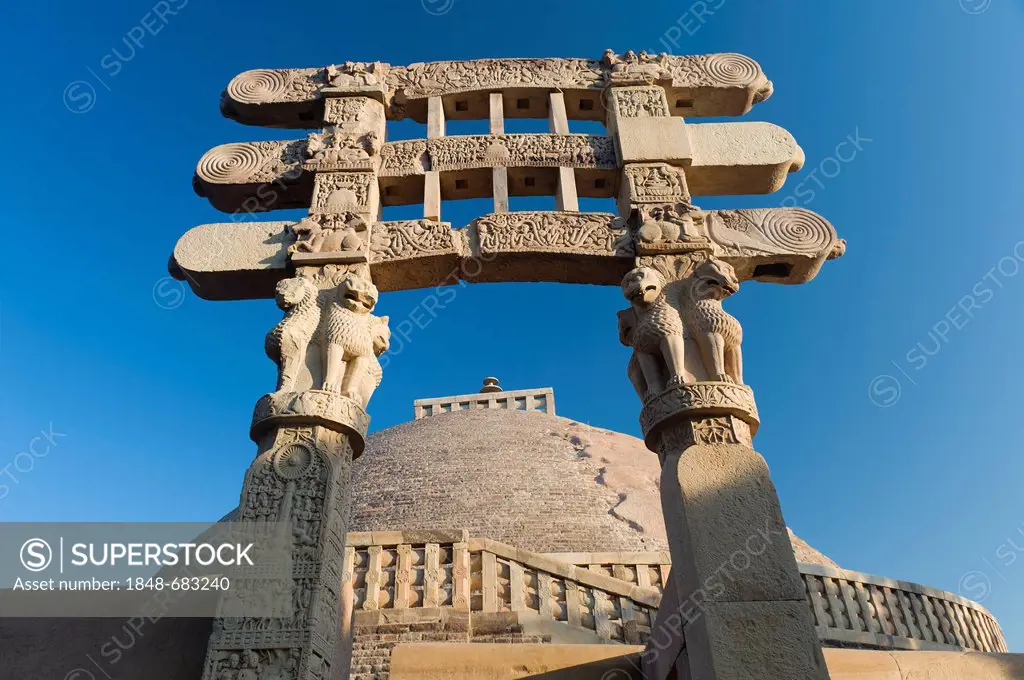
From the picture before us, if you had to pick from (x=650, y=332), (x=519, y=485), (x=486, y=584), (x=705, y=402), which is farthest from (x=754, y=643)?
(x=519, y=485)

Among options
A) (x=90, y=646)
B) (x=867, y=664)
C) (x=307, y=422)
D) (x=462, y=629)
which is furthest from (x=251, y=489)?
(x=867, y=664)

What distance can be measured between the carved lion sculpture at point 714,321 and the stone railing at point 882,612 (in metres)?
5.16

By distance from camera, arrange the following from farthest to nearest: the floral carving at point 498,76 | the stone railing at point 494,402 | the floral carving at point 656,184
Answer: the stone railing at point 494,402 → the floral carving at point 498,76 → the floral carving at point 656,184

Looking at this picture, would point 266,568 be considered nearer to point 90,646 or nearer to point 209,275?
point 90,646

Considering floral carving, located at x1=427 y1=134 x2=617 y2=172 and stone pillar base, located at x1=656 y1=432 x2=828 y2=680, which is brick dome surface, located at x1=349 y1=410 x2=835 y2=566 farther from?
stone pillar base, located at x1=656 y1=432 x2=828 y2=680

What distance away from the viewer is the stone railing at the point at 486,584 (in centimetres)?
843

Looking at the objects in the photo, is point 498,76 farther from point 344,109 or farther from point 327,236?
point 327,236

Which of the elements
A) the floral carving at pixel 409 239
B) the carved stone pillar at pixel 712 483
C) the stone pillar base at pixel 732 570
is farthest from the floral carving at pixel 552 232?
the stone pillar base at pixel 732 570

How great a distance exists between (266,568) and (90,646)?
1.43 meters

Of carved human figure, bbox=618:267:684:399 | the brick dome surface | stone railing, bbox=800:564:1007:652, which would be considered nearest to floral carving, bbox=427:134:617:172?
carved human figure, bbox=618:267:684:399

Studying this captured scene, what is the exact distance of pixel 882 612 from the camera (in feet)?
33.0

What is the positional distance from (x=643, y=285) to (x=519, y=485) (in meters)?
15.8

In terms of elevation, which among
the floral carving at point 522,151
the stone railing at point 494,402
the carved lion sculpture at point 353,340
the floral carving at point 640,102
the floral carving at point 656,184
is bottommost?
the carved lion sculpture at point 353,340

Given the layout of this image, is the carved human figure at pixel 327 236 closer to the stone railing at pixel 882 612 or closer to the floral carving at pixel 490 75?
the floral carving at pixel 490 75
